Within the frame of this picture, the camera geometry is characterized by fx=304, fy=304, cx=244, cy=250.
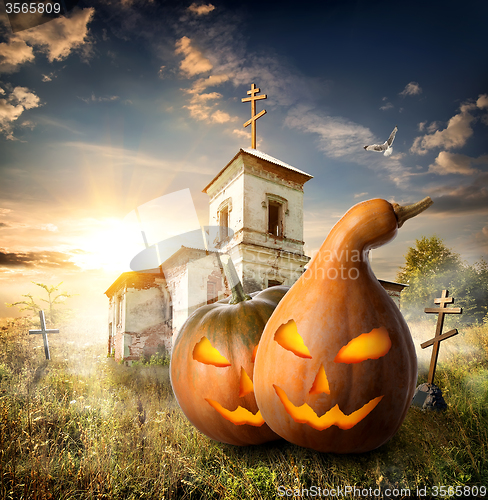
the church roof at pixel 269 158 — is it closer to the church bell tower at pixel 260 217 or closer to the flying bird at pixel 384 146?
the church bell tower at pixel 260 217

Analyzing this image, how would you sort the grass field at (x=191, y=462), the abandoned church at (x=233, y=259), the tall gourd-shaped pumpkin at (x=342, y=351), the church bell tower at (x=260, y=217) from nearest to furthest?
the tall gourd-shaped pumpkin at (x=342, y=351), the grass field at (x=191, y=462), the abandoned church at (x=233, y=259), the church bell tower at (x=260, y=217)

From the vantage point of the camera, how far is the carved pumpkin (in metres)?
1.82

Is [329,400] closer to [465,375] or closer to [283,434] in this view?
[283,434]

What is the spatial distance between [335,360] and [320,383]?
141mm

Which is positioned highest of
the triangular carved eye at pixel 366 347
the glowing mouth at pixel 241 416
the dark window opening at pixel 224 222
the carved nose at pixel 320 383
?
the dark window opening at pixel 224 222

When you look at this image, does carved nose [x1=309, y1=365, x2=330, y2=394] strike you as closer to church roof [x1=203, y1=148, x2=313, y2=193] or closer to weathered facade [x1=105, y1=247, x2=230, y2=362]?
weathered facade [x1=105, y1=247, x2=230, y2=362]

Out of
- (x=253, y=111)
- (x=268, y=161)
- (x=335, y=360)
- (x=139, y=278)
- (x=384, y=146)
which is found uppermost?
(x=253, y=111)

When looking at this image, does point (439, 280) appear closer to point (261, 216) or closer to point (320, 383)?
point (261, 216)

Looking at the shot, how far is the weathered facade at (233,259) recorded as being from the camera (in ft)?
39.0

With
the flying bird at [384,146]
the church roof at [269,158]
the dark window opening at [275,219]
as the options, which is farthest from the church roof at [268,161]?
the flying bird at [384,146]

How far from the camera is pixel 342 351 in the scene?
1.40 meters

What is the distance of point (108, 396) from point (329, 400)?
417 centimetres

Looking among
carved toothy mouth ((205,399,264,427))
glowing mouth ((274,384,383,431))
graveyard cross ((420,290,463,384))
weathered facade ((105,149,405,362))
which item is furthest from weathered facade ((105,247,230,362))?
glowing mouth ((274,384,383,431))
